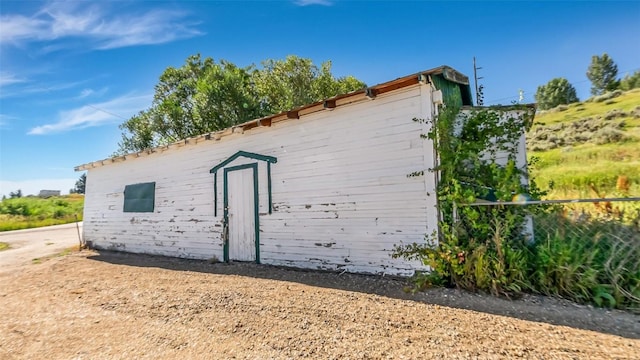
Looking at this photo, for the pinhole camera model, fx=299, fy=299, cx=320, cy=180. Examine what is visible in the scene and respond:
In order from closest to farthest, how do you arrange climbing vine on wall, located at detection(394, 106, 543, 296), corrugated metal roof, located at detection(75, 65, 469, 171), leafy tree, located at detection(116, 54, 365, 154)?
climbing vine on wall, located at detection(394, 106, 543, 296) → corrugated metal roof, located at detection(75, 65, 469, 171) → leafy tree, located at detection(116, 54, 365, 154)

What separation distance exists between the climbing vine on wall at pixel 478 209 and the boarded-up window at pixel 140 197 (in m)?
7.43

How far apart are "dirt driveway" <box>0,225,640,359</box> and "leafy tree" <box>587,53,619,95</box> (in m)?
68.8

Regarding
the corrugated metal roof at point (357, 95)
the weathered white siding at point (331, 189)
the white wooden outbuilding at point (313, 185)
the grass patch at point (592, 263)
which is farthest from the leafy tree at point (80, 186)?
the grass patch at point (592, 263)

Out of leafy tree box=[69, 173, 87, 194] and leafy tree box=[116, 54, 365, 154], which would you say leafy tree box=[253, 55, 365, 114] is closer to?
leafy tree box=[116, 54, 365, 154]

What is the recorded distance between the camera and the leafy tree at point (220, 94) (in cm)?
1595

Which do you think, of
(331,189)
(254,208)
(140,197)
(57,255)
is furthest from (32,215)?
(331,189)

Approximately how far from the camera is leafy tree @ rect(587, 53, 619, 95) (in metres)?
52.8

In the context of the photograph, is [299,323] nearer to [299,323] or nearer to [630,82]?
[299,323]

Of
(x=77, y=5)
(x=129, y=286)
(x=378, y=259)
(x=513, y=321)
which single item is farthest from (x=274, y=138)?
(x=77, y=5)

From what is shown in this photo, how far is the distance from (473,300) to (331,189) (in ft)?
9.18

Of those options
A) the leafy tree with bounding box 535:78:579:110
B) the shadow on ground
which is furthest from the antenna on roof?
the leafy tree with bounding box 535:78:579:110

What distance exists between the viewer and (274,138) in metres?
6.30

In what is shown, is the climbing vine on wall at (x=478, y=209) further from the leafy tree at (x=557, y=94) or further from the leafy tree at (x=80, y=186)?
the leafy tree at (x=80, y=186)

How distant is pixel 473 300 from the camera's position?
3.49m
